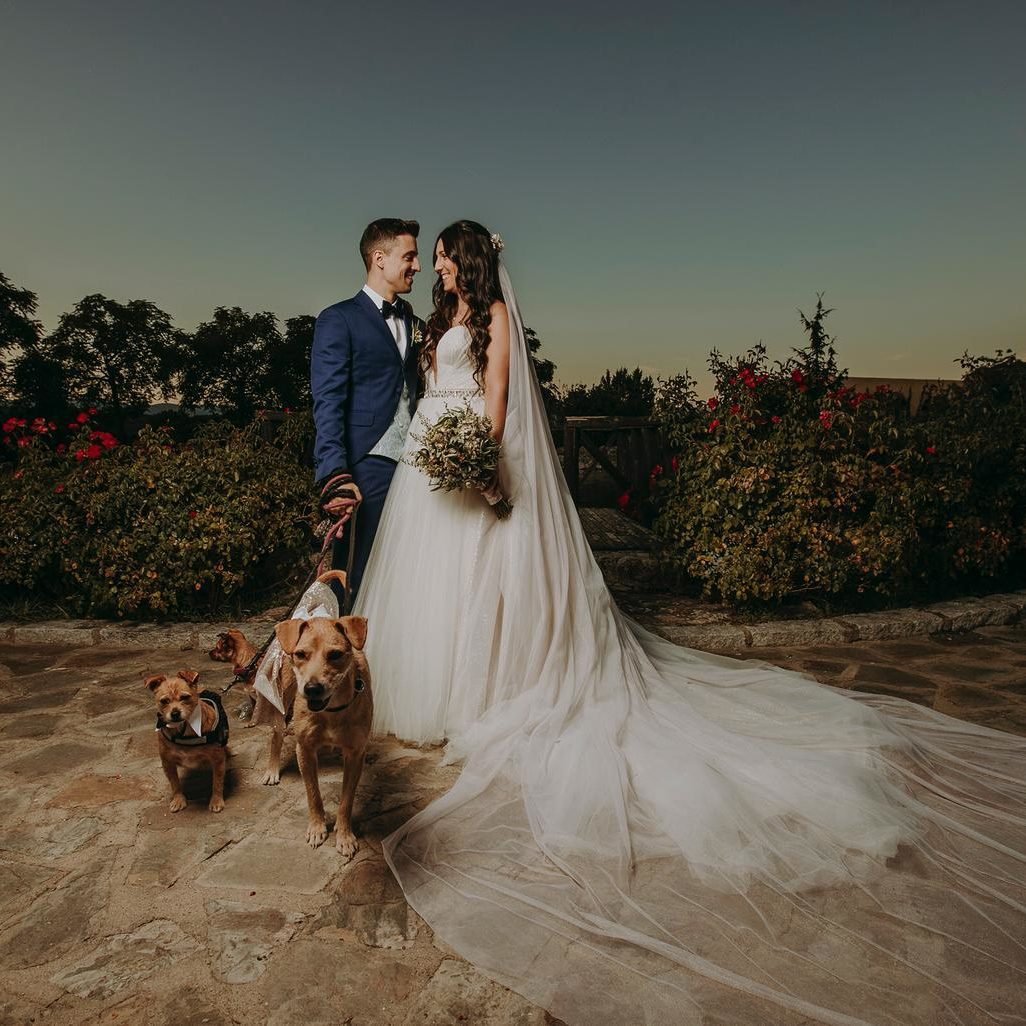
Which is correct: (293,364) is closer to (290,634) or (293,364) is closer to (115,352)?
(115,352)

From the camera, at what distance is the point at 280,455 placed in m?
6.59

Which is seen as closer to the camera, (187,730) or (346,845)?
(346,845)

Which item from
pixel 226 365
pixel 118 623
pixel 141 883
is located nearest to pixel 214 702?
pixel 141 883

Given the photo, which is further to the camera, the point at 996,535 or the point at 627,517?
the point at 627,517

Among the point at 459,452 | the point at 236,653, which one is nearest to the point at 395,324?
the point at 459,452

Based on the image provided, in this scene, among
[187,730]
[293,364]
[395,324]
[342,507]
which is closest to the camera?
[187,730]

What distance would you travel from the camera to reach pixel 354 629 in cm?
257

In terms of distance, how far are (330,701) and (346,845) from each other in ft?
1.86

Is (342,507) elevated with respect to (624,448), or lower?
lower

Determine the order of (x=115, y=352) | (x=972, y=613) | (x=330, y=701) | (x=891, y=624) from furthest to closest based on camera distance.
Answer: (x=115, y=352) → (x=972, y=613) → (x=891, y=624) → (x=330, y=701)

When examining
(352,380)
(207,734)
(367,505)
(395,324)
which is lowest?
(207,734)

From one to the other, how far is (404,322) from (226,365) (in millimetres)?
10648

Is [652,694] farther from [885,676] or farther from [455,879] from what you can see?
[885,676]

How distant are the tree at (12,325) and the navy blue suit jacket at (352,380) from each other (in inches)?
383
